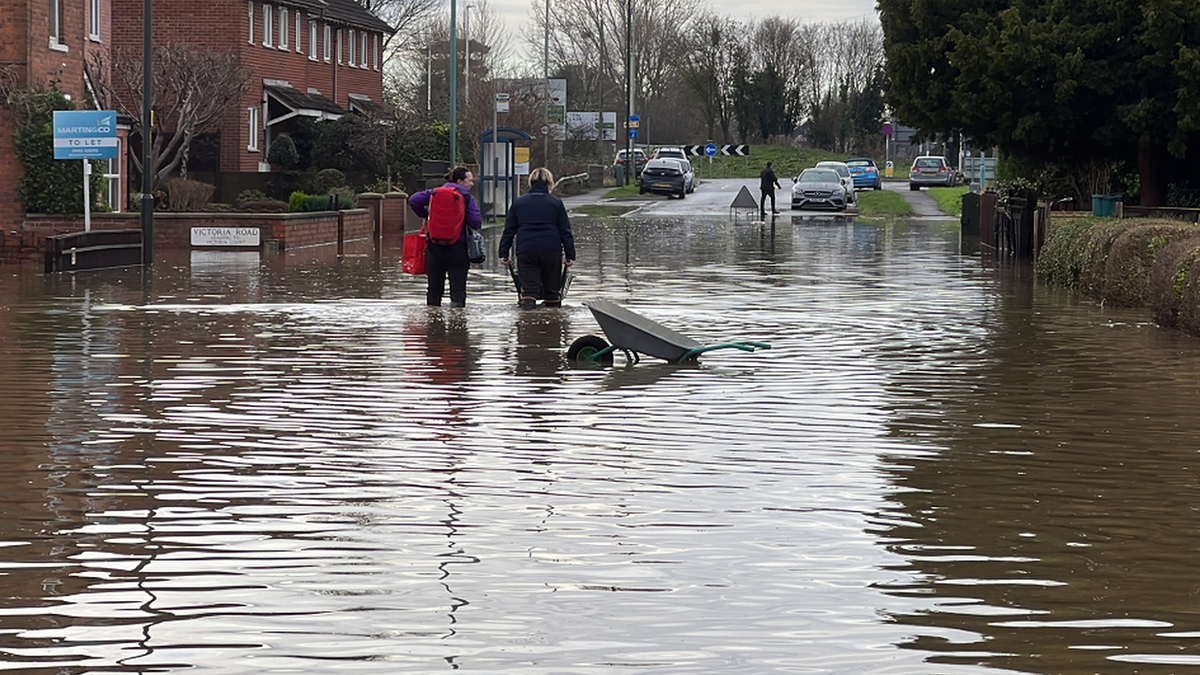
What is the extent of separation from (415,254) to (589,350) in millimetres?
6511

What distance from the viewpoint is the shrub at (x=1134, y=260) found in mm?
21469

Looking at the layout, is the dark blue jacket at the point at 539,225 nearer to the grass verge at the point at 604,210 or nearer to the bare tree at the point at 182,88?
the bare tree at the point at 182,88

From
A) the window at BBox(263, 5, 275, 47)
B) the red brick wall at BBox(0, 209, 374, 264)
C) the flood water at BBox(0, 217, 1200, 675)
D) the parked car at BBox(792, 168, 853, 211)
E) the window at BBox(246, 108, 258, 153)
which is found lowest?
the flood water at BBox(0, 217, 1200, 675)

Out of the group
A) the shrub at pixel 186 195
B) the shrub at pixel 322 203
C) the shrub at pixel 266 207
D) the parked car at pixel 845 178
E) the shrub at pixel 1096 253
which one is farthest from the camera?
the parked car at pixel 845 178

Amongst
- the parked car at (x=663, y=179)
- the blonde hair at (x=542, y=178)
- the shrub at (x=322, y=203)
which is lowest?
the shrub at (x=322, y=203)

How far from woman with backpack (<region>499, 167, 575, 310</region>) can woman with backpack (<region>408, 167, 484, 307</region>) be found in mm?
819

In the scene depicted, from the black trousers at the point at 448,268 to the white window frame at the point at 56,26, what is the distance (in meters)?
18.4

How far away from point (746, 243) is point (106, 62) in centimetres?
1576

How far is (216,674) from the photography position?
19.4 feet

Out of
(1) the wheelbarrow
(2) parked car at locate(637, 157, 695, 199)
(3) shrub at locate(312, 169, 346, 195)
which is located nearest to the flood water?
(1) the wheelbarrow

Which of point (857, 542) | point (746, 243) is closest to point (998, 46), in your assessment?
point (746, 243)

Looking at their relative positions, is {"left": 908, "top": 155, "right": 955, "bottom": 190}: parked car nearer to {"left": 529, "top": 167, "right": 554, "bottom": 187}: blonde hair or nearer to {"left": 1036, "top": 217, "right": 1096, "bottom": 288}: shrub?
{"left": 1036, "top": 217, "right": 1096, "bottom": 288}: shrub

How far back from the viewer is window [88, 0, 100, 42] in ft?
138

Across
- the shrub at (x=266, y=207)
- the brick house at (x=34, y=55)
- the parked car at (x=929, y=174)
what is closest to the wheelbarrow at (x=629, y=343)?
the brick house at (x=34, y=55)
